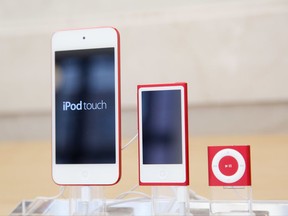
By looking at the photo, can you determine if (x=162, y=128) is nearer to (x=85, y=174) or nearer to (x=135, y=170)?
(x=85, y=174)

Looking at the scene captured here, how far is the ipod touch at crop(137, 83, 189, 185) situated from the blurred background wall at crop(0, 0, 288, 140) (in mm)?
541

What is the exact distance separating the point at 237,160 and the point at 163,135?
A: 9 cm

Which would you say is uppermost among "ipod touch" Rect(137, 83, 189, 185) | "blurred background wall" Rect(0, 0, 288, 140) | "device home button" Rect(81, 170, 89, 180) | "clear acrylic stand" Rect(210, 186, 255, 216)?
"blurred background wall" Rect(0, 0, 288, 140)

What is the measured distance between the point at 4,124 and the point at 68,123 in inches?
27.5

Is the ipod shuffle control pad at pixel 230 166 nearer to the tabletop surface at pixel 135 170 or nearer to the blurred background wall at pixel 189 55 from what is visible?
the tabletop surface at pixel 135 170

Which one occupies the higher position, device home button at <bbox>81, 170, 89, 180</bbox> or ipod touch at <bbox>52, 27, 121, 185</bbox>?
ipod touch at <bbox>52, 27, 121, 185</bbox>

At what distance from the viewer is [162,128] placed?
0.67m

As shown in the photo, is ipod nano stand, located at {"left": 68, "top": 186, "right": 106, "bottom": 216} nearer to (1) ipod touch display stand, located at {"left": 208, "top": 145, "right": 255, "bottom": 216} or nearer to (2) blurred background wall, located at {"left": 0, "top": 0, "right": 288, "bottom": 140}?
(1) ipod touch display stand, located at {"left": 208, "top": 145, "right": 255, "bottom": 216}

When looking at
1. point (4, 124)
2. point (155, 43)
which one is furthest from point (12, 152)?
point (155, 43)

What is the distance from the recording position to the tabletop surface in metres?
0.97

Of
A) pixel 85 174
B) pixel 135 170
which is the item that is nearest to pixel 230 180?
pixel 85 174

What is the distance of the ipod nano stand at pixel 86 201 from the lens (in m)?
0.70

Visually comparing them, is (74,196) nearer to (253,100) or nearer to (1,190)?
(1,190)

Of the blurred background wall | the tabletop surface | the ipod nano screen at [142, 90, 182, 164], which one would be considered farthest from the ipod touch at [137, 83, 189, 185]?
the blurred background wall
